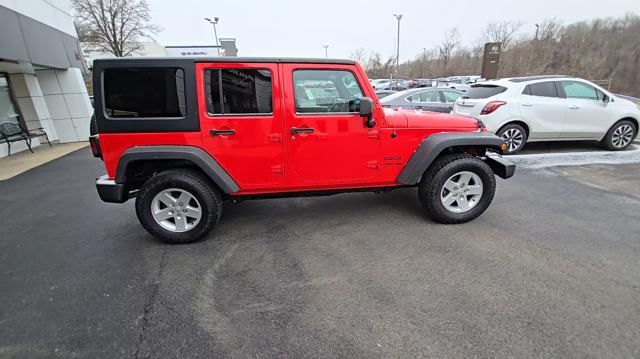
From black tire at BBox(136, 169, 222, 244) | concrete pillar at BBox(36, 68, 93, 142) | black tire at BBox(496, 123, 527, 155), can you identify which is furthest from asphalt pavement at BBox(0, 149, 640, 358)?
concrete pillar at BBox(36, 68, 93, 142)

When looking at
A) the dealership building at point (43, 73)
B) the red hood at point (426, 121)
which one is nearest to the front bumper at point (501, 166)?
the red hood at point (426, 121)

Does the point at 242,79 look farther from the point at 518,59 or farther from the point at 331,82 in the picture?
the point at 518,59

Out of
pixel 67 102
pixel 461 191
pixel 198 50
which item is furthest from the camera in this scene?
pixel 198 50

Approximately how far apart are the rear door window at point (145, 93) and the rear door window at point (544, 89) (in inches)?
265

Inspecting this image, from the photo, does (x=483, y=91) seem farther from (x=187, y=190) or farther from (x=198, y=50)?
(x=198, y=50)

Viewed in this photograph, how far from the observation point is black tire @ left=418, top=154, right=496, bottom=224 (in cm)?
346

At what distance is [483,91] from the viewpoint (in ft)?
22.2

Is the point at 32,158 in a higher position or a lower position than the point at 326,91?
lower

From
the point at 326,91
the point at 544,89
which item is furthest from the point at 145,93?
the point at 544,89

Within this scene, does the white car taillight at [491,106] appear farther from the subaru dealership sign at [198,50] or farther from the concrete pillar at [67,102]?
the subaru dealership sign at [198,50]

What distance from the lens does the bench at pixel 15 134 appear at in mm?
8227

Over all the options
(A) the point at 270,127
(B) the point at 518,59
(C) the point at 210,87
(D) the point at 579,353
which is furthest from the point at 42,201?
(B) the point at 518,59

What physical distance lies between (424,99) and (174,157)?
7.41 meters

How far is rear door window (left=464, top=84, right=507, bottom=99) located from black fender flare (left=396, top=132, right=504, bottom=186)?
3722 millimetres
